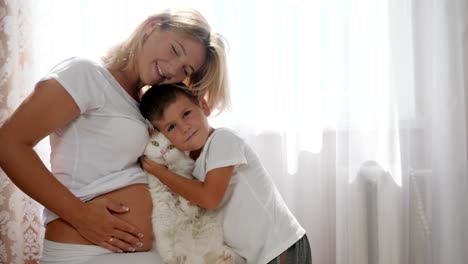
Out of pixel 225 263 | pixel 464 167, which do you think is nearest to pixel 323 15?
pixel 464 167

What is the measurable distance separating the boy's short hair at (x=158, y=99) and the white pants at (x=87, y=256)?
1.45ft

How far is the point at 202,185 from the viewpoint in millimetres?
1659

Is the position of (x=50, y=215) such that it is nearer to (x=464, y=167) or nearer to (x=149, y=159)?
(x=149, y=159)

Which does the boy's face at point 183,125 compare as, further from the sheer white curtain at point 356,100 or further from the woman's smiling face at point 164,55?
the sheer white curtain at point 356,100

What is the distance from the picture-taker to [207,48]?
184 cm

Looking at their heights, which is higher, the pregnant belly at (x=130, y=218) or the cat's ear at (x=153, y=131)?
the cat's ear at (x=153, y=131)

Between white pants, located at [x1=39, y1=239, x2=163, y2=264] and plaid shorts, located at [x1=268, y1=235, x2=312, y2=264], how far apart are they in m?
0.38

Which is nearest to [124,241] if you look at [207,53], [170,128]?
[170,128]

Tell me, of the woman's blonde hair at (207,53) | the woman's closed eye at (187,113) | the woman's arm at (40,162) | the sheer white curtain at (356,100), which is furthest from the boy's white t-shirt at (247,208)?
the sheer white curtain at (356,100)

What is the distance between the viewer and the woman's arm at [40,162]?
1489 mm

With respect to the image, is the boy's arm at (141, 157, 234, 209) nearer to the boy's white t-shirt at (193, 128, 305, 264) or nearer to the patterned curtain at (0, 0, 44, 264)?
the boy's white t-shirt at (193, 128, 305, 264)

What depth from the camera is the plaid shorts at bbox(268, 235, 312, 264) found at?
5.52 ft

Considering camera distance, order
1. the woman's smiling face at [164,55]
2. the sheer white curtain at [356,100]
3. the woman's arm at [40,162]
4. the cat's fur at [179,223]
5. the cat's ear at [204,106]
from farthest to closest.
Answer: the sheer white curtain at [356,100]
the cat's ear at [204,106]
the woman's smiling face at [164,55]
the cat's fur at [179,223]
the woman's arm at [40,162]

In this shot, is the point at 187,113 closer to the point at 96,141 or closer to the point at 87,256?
the point at 96,141
